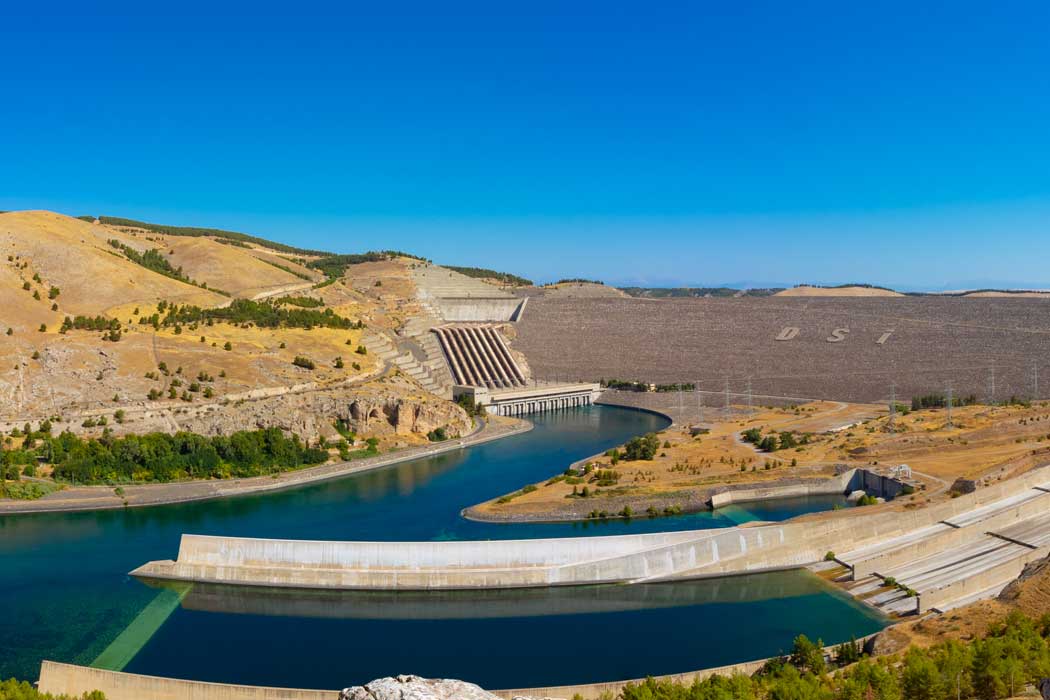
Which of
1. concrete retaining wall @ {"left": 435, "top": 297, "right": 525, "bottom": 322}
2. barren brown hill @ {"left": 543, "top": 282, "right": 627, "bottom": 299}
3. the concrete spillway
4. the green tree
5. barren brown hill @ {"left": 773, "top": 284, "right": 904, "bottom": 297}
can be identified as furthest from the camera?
barren brown hill @ {"left": 773, "top": 284, "right": 904, "bottom": 297}

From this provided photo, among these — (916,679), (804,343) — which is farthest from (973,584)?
(804,343)

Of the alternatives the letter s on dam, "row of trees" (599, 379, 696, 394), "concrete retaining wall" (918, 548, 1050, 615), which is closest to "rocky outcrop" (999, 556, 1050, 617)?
"concrete retaining wall" (918, 548, 1050, 615)

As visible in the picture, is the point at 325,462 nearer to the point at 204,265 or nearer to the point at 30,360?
the point at 30,360

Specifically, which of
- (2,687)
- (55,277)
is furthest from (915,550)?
(55,277)

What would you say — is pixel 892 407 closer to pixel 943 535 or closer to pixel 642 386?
pixel 943 535

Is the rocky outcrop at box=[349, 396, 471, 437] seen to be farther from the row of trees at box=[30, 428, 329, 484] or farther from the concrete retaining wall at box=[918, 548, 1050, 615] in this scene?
the concrete retaining wall at box=[918, 548, 1050, 615]
